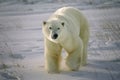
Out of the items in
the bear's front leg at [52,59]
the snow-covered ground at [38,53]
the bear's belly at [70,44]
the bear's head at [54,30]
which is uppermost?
the bear's head at [54,30]

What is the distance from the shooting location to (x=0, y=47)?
365 inches

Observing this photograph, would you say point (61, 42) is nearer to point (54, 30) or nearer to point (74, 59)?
point (54, 30)

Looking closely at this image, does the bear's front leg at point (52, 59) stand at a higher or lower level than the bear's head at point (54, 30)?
lower

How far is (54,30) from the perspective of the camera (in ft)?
21.5

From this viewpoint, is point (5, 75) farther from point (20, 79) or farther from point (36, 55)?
point (36, 55)

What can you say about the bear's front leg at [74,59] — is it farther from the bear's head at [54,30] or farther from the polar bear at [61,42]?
the bear's head at [54,30]

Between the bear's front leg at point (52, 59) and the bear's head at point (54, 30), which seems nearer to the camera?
the bear's head at point (54, 30)

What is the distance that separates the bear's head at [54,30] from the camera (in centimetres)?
643

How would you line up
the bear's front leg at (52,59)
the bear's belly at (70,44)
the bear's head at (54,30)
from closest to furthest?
the bear's head at (54,30), the bear's belly at (70,44), the bear's front leg at (52,59)

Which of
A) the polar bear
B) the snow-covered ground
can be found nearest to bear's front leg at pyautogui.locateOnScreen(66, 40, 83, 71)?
the polar bear

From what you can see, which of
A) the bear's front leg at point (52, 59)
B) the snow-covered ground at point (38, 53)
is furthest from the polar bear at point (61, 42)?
the snow-covered ground at point (38, 53)

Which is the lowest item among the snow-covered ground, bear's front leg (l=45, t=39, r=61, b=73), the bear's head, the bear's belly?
the snow-covered ground

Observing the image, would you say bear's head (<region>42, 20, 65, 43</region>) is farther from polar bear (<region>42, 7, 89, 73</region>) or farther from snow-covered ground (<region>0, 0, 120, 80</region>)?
snow-covered ground (<region>0, 0, 120, 80</region>)

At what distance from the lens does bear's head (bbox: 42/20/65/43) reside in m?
6.43
